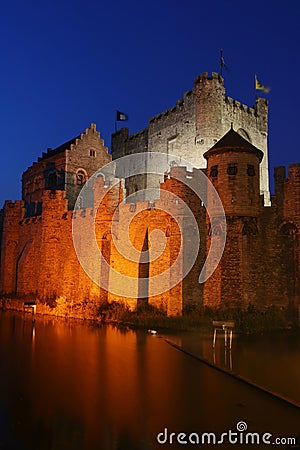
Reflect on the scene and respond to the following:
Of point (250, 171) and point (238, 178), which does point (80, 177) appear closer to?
point (238, 178)

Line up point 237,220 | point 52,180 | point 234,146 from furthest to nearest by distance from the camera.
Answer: point 52,180
point 234,146
point 237,220

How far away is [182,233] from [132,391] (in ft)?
37.5

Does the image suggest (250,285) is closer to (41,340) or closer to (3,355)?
(41,340)

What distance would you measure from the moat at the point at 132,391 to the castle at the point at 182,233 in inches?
165

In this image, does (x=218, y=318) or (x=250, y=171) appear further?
(x=250, y=171)

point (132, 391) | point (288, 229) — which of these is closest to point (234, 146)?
point (288, 229)

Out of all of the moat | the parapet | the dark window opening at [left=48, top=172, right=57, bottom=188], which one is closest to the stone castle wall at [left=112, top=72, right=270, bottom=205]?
the parapet

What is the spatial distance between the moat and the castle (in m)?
4.19

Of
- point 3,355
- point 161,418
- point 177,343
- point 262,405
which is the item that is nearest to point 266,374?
point 262,405

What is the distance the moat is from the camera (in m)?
6.55

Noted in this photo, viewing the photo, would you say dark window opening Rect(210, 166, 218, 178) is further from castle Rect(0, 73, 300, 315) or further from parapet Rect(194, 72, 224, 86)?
parapet Rect(194, 72, 224, 86)

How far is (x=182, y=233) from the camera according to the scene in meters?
19.5

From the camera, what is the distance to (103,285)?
22797 mm

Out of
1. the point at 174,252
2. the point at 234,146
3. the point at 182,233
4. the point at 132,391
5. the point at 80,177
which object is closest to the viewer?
the point at 132,391
